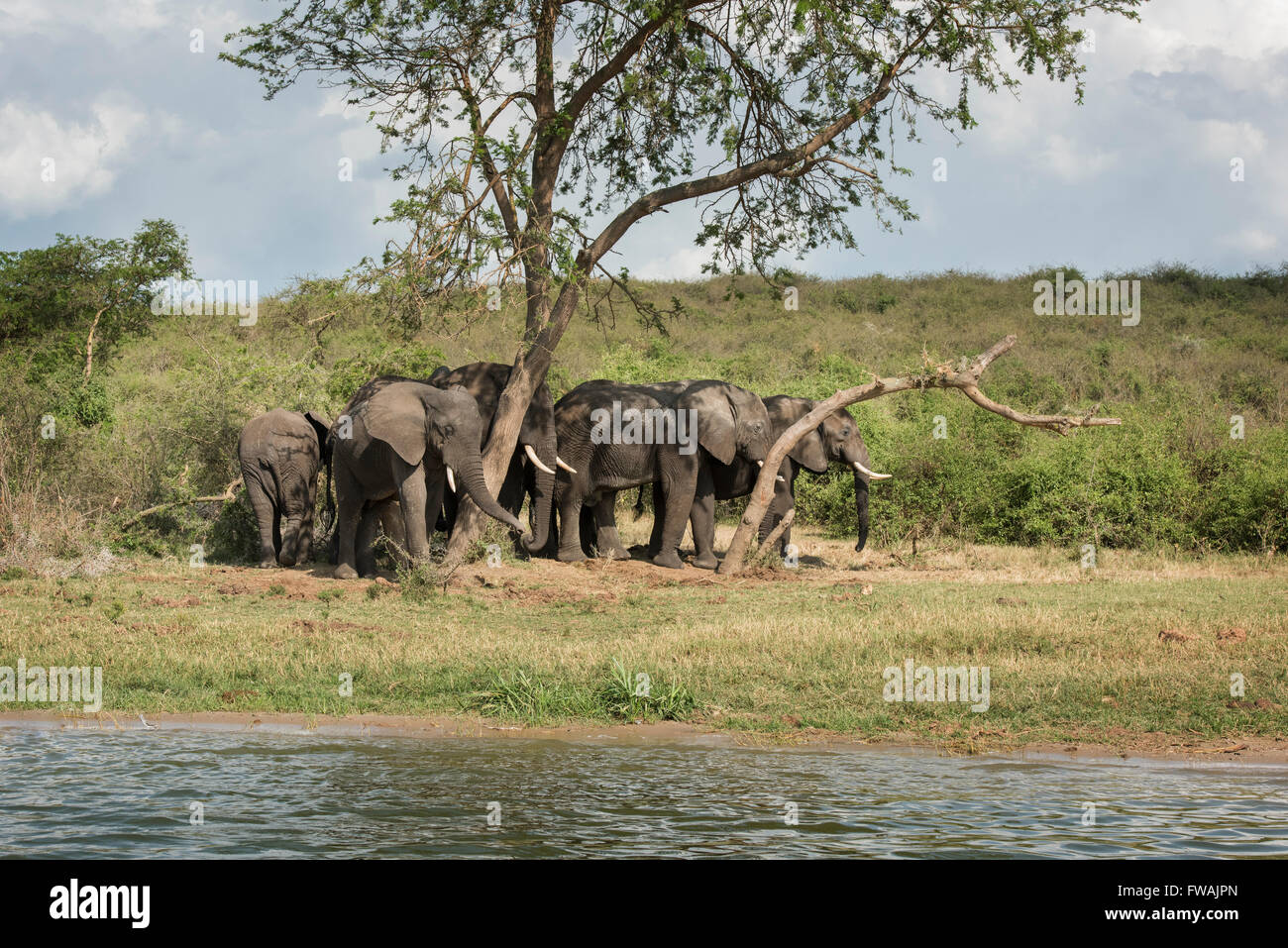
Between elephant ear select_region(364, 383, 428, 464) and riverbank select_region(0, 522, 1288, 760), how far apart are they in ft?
5.19

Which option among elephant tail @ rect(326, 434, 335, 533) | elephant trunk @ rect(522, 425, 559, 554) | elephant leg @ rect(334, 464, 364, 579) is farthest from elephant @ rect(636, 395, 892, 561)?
elephant tail @ rect(326, 434, 335, 533)

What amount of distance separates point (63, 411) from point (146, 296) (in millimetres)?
13288

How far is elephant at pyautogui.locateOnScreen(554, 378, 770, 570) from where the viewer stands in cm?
1758

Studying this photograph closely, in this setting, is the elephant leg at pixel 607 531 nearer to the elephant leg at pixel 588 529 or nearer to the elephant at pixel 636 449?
the elephant at pixel 636 449

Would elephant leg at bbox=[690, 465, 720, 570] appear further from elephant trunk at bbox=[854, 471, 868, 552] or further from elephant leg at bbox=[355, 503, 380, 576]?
elephant leg at bbox=[355, 503, 380, 576]

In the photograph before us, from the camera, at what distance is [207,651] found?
423 inches

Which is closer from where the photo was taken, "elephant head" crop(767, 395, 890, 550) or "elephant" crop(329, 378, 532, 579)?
"elephant" crop(329, 378, 532, 579)

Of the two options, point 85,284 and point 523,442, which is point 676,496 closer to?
point 523,442

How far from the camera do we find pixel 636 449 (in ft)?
57.8

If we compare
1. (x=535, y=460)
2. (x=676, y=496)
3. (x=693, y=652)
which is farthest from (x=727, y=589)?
(x=693, y=652)
